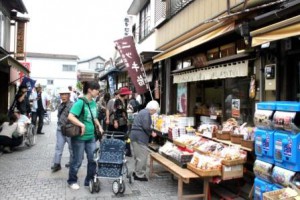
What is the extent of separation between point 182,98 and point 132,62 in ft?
8.40

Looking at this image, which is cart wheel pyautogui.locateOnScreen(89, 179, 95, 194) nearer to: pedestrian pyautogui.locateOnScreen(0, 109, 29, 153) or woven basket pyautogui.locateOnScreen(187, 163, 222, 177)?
woven basket pyautogui.locateOnScreen(187, 163, 222, 177)

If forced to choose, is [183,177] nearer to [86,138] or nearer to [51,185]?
[86,138]

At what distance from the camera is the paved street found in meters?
6.30

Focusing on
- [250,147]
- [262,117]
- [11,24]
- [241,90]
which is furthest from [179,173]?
[11,24]

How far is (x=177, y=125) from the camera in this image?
9.23 metres

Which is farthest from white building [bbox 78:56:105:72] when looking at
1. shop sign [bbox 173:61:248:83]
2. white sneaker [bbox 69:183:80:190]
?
white sneaker [bbox 69:183:80:190]

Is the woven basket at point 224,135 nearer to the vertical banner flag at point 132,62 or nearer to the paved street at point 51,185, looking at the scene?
the paved street at point 51,185

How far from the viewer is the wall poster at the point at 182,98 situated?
11.0m

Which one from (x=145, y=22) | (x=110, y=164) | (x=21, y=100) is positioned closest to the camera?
(x=110, y=164)

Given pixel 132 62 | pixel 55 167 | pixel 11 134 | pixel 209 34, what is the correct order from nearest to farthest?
pixel 209 34 < pixel 55 167 < pixel 11 134 < pixel 132 62

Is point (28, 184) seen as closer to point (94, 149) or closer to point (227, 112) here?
point (94, 149)

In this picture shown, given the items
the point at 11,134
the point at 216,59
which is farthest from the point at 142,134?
the point at 11,134

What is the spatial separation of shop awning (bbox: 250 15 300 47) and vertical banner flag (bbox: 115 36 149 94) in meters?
7.49

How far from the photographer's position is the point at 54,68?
58.6m
